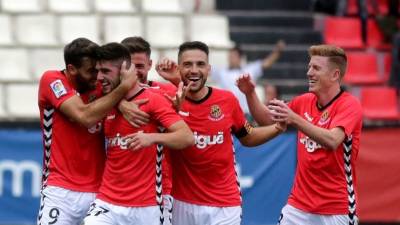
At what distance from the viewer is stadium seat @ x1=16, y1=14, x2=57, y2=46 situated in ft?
57.9

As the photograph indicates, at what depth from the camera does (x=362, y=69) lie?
1867cm

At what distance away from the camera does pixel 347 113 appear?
32.6 ft

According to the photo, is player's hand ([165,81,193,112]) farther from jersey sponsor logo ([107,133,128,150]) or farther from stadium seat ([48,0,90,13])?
stadium seat ([48,0,90,13])

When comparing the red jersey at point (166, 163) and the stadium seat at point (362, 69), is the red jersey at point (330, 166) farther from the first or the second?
the stadium seat at point (362, 69)

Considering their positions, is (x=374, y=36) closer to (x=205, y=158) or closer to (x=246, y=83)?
(x=246, y=83)

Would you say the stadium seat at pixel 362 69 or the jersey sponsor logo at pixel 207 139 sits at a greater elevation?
the jersey sponsor logo at pixel 207 139

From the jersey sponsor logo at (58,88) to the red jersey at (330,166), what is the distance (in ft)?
6.48

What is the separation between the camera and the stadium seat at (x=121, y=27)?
17.6 m

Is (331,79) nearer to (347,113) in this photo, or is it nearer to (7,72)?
(347,113)

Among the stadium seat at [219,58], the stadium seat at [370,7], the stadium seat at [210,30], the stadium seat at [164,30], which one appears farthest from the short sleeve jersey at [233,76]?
the stadium seat at [370,7]


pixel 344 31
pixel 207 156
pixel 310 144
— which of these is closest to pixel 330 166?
pixel 310 144

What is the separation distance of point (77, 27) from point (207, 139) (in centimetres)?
770

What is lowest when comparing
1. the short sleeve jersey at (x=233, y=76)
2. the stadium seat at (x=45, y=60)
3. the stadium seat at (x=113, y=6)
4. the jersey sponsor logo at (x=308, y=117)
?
the short sleeve jersey at (x=233, y=76)

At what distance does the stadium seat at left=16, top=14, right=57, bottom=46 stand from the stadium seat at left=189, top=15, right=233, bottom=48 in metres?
2.01
